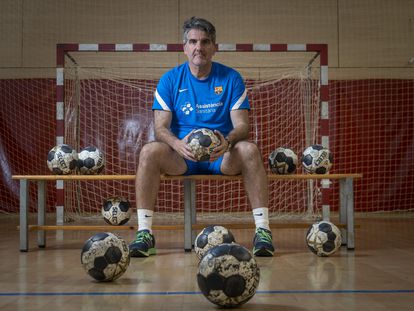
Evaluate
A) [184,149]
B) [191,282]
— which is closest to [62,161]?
[184,149]

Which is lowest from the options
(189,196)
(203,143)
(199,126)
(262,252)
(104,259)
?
(262,252)

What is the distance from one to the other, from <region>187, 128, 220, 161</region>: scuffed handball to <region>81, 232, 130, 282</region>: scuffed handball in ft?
3.23

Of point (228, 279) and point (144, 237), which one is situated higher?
point (228, 279)

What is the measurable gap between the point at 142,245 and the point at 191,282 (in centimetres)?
107

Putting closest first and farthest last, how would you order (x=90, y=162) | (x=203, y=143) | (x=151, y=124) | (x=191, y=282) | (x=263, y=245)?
(x=191, y=282) < (x=203, y=143) < (x=263, y=245) < (x=90, y=162) < (x=151, y=124)

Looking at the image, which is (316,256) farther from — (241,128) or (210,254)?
(210,254)

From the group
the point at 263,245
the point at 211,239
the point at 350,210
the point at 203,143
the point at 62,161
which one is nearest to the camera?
the point at 211,239

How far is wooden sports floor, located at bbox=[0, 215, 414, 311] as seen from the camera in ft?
7.20

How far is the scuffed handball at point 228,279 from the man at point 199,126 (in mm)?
1534

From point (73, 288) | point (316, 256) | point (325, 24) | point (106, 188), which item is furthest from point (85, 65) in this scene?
point (73, 288)

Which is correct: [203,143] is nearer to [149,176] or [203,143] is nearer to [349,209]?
[149,176]

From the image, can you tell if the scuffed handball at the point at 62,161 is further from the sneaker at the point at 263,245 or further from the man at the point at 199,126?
the sneaker at the point at 263,245

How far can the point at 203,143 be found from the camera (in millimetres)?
3551

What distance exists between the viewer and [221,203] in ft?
27.0
